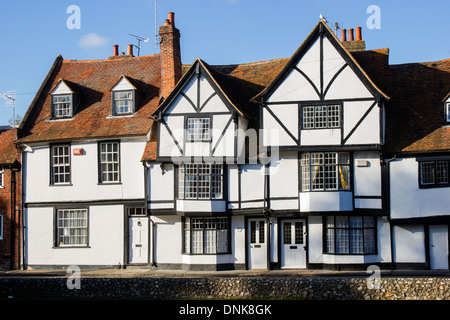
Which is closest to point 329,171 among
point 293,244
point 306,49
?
point 293,244

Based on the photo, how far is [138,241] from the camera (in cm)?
3253

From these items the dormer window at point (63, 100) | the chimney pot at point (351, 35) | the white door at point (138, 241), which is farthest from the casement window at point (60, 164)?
the chimney pot at point (351, 35)

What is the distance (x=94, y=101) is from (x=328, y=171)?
42.8 feet

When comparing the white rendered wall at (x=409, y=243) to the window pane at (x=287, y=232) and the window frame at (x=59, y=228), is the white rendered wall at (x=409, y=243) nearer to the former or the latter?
the window pane at (x=287, y=232)

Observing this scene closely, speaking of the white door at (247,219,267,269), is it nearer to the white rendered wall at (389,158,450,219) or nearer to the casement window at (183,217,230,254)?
the casement window at (183,217,230,254)

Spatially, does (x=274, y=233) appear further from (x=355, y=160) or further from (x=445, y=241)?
(x=445, y=241)

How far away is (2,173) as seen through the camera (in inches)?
1375

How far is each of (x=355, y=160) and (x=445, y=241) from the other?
5142 millimetres

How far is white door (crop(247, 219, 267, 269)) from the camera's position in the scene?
31.2m

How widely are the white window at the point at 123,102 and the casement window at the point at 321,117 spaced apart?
909 cm

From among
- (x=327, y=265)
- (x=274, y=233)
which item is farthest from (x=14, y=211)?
(x=327, y=265)

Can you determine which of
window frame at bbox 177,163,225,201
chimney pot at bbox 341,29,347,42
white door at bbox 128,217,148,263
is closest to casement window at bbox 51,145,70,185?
white door at bbox 128,217,148,263

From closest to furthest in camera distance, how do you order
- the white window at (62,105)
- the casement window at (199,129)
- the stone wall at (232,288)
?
the stone wall at (232,288) → the casement window at (199,129) → the white window at (62,105)

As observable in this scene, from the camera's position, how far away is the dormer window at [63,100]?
34875mm
